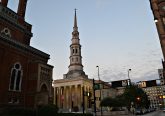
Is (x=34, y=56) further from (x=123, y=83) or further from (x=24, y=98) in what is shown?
(x=123, y=83)

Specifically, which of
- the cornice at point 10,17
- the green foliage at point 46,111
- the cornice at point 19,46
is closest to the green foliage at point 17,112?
the green foliage at point 46,111

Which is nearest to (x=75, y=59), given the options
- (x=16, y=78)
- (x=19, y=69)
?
(x=19, y=69)

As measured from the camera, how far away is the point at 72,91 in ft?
322

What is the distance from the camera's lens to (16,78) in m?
36.4

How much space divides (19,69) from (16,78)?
201 centimetres

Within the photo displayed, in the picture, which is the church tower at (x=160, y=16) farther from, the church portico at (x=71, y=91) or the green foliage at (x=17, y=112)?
the church portico at (x=71, y=91)

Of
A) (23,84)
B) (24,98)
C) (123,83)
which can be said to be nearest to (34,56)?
(23,84)

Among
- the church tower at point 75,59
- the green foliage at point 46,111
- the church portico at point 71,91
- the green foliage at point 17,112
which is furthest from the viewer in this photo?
the church tower at point 75,59

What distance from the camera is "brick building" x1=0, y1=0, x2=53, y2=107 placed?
3394cm

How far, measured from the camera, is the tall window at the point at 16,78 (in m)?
35.3

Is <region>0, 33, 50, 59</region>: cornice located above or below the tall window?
above

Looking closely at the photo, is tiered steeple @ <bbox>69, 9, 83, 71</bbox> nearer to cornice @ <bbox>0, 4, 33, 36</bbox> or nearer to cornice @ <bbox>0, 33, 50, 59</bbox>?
cornice @ <bbox>0, 33, 50, 59</bbox>

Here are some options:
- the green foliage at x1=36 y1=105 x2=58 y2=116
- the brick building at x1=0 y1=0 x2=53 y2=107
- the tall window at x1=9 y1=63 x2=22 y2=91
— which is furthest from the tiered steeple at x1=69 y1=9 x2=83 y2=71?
the green foliage at x1=36 y1=105 x2=58 y2=116

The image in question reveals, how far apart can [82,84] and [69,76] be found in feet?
32.8
